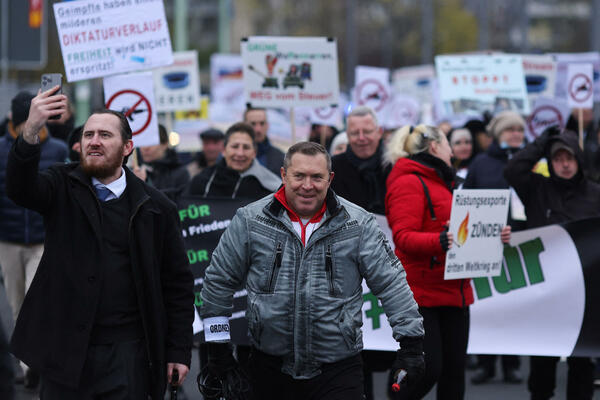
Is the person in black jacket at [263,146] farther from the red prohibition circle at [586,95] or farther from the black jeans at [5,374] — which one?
the black jeans at [5,374]

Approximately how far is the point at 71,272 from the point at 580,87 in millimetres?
8653

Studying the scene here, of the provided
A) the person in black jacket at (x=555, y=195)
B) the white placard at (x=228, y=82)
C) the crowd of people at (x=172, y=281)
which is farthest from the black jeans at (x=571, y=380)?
the white placard at (x=228, y=82)

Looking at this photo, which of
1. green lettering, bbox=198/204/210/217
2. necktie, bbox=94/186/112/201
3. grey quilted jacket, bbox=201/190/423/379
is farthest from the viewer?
green lettering, bbox=198/204/210/217

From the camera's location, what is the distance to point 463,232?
6637mm

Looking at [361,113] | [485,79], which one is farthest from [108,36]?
[485,79]

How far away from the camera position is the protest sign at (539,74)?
14.1 metres

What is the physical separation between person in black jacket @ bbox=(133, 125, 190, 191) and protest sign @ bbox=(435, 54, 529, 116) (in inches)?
175

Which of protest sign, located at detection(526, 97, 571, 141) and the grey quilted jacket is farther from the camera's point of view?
protest sign, located at detection(526, 97, 571, 141)

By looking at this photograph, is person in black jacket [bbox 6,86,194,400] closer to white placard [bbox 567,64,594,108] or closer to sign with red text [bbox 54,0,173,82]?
sign with red text [bbox 54,0,173,82]

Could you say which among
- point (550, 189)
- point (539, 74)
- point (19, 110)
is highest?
point (539, 74)

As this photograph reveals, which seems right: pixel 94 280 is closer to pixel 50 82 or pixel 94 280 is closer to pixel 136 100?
pixel 50 82

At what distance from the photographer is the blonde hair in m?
6.62

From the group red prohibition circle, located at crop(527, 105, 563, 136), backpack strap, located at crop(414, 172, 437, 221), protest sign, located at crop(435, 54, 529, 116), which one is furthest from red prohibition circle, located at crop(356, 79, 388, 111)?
backpack strap, located at crop(414, 172, 437, 221)

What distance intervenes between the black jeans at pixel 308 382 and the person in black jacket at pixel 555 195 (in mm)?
2976
